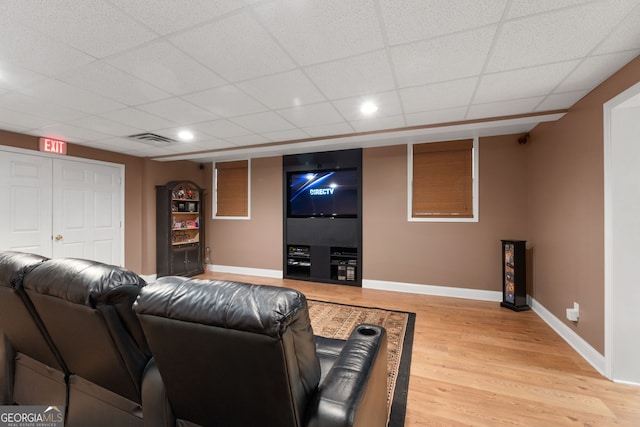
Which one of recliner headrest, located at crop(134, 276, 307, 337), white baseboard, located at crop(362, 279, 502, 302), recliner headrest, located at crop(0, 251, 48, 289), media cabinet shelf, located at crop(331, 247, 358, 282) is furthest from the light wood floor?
recliner headrest, located at crop(0, 251, 48, 289)

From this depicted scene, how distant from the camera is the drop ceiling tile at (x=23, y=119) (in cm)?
299

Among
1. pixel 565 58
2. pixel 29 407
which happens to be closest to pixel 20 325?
pixel 29 407

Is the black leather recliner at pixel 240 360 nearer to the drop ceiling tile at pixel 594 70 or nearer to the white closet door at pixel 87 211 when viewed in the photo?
the drop ceiling tile at pixel 594 70

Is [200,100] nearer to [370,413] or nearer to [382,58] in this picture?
[382,58]

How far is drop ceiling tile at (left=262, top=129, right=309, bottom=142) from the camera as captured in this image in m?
3.81

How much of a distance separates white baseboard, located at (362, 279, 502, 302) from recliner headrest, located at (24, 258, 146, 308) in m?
4.04

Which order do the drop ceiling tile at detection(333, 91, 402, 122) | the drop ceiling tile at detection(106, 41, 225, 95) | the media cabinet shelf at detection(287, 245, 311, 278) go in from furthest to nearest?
1. the media cabinet shelf at detection(287, 245, 311, 278)
2. the drop ceiling tile at detection(333, 91, 402, 122)
3. the drop ceiling tile at detection(106, 41, 225, 95)

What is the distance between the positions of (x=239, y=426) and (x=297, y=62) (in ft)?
7.15

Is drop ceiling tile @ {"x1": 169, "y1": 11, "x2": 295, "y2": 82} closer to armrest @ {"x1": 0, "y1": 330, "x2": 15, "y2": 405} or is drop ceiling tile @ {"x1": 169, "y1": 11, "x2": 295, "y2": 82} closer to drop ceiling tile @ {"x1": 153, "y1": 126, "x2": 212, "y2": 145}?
drop ceiling tile @ {"x1": 153, "y1": 126, "x2": 212, "y2": 145}

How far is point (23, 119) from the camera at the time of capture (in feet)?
10.4

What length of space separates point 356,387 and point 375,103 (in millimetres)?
2576

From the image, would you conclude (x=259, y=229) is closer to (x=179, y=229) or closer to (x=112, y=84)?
(x=179, y=229)

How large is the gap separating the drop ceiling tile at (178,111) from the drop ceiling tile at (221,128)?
15 cm

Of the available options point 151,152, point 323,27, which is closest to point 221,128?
point 151,152
